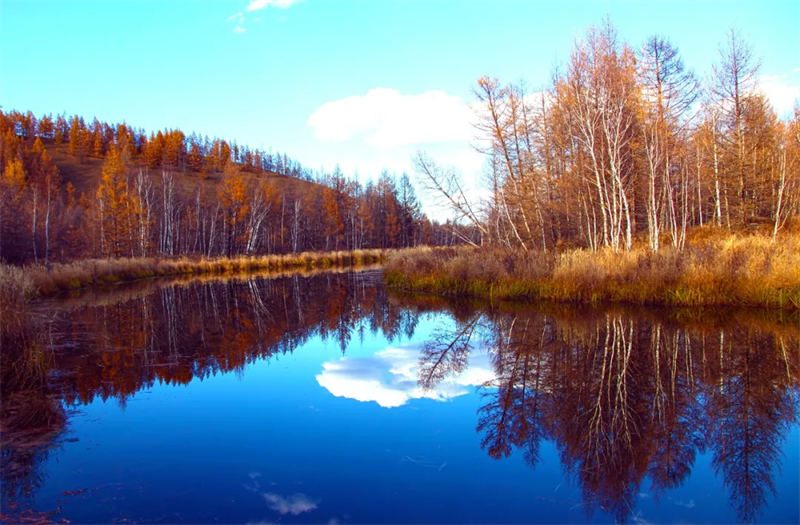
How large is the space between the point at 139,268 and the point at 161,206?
23.3 m

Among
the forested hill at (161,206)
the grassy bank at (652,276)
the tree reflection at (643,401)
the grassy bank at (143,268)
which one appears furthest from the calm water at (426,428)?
the forested hill at (161,206)

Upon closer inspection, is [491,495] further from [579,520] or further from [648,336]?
[648,336]

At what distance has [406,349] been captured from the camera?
406 inches

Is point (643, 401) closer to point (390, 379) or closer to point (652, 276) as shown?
point (390, 379)

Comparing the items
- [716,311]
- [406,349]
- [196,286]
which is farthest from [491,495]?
[196,286]

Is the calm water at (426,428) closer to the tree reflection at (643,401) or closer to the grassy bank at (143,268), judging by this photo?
the tree reflection at (643,401)

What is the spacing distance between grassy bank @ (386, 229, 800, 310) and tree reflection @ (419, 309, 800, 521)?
2.22 metres

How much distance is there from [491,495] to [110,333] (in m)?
11.3

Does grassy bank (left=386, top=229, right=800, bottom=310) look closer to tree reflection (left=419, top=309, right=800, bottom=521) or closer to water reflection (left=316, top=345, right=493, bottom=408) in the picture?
tree reflection (left=419, top=309, right=800, bottom=521)

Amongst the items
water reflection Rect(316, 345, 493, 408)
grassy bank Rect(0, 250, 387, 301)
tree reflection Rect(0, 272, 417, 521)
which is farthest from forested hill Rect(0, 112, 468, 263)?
water reflection Rect(316, 345, 493, 408)

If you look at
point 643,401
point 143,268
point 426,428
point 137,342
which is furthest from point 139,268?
point 643,401

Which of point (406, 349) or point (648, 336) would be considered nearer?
point (648, 336)

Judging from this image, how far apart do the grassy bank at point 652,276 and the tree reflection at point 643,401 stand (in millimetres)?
2222

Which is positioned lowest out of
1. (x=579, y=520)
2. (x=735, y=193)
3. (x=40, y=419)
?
(x=579, y=520)
